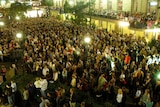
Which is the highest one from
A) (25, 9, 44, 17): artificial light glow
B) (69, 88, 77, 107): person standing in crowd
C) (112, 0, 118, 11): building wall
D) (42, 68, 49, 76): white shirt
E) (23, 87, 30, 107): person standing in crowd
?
(112, 0, 118, 11): building wall

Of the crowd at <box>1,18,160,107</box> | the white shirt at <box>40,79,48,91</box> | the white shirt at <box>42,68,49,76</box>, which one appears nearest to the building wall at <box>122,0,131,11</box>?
the crowd at <box>1,18,160,107</box>

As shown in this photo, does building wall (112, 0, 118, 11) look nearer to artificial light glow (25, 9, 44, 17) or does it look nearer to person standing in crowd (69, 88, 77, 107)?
artificial light glow (25, 9, 44, 17)

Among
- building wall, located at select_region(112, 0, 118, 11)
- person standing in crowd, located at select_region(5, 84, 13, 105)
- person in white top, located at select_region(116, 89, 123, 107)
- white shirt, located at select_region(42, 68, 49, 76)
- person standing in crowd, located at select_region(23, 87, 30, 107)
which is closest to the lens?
person in white top, located at select_region(116, 89, 123, 107)

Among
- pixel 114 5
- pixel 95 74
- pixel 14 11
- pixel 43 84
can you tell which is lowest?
pixel 43 84

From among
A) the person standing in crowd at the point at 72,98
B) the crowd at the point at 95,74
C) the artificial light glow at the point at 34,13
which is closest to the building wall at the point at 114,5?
the artificial light glow at the point at 34,13

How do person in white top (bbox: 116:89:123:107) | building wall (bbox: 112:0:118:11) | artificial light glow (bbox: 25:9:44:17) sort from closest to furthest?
1. person in white top (bbox: 116:89:123:107)
2. building wall (bbox: 112:0:118:11)
3. artificial light glow (bbox: 25:9:44:17)

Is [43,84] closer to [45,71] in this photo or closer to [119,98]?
[45,71]

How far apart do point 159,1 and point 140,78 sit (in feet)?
63.7

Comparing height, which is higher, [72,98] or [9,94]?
[72,98]

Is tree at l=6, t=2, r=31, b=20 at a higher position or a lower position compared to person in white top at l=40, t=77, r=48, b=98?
higher

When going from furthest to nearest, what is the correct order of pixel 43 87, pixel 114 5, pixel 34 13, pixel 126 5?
pixel 34 13 → pixel 114 5 → pixel 126 5 → pixel 43 87

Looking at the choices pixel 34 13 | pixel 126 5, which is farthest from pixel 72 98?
pixel 34 13

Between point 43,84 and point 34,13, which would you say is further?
point 34,13

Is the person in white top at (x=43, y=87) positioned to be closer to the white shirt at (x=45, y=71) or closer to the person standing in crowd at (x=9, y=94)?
the white shirt at (x=45, y=71)
